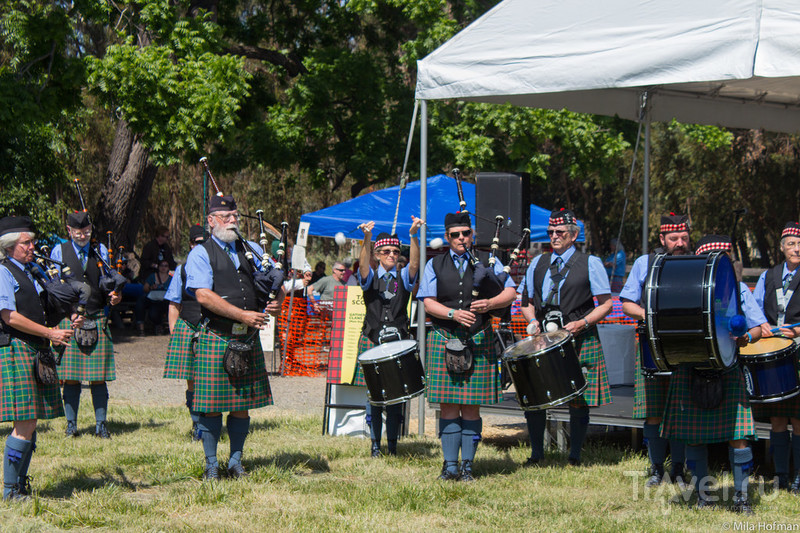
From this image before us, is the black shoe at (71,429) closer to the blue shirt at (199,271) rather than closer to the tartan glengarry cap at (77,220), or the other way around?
the tartan glengarry cap at (77,220)

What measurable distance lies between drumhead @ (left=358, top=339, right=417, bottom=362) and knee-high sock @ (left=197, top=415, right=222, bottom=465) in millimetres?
981

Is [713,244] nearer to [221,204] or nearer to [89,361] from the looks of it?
[221,204]

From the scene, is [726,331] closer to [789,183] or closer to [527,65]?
[527,65]

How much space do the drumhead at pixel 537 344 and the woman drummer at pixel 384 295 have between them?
3.19 feet

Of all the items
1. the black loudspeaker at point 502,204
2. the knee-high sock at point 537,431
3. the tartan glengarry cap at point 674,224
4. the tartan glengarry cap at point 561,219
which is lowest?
the knee-high sock at point 537,431

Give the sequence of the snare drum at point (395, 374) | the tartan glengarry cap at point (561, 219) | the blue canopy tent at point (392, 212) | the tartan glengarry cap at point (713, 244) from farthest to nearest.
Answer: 1. the blue canopy tent at point (392, 212)
2. the tartan glengarry cap at point (561, 219)
3. the snare drum at point (395, 374)
4. the tartan glengarry cap at point (713, 244)

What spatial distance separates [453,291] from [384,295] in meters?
0.85

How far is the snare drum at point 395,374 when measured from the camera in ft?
18.1

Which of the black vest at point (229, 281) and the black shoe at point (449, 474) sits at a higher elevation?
the black vest at point (229, 281)

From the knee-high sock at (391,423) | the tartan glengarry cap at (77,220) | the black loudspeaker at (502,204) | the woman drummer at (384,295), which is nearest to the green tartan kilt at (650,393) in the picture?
the woman drummer at (384,295)

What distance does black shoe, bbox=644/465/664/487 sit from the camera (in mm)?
5340

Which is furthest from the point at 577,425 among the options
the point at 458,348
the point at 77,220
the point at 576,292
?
the point at 77,220

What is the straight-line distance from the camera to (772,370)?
4914mm

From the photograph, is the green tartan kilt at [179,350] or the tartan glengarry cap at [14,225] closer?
the tartan glengarry cap at [14,225]
